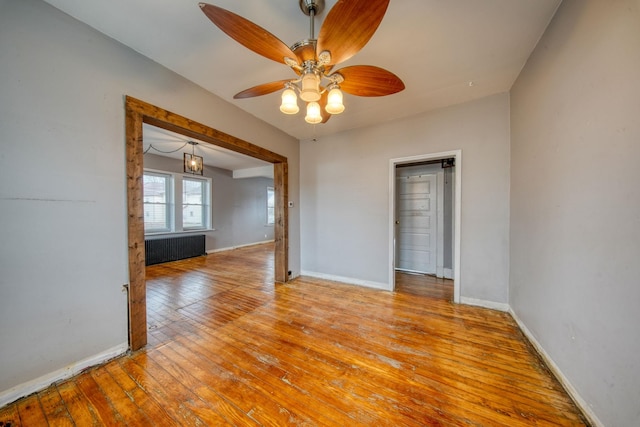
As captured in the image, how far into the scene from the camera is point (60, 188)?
155 cm

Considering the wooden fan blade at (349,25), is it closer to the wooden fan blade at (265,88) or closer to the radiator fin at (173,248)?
the wooden fan blade at (265,88)

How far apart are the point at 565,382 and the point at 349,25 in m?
2.65

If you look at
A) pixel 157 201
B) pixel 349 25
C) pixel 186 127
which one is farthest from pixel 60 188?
pixel 157 201

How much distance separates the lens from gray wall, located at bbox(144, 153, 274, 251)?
6.46 meters

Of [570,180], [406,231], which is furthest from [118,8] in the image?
[406,231]

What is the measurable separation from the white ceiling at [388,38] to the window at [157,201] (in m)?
4.24

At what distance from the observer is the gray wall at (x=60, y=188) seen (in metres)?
1.37

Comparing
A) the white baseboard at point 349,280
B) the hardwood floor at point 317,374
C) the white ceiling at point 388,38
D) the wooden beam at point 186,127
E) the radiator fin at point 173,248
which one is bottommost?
the hardwood floor at point 317,374

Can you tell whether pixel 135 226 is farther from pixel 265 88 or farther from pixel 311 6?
pixel 311 6

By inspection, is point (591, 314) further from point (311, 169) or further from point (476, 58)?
point (311, 169)

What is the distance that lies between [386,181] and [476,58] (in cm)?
169

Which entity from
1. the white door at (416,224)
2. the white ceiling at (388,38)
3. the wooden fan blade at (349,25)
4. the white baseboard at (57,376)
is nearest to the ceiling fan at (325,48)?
the wooden fan blade at (349,25)

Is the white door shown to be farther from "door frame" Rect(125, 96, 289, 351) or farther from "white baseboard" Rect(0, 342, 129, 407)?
"white baseboard" Rect(0, 342, 129, 407)

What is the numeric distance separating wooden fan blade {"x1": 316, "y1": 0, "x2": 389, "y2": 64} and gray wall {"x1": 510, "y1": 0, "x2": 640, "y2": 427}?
1182 mm
